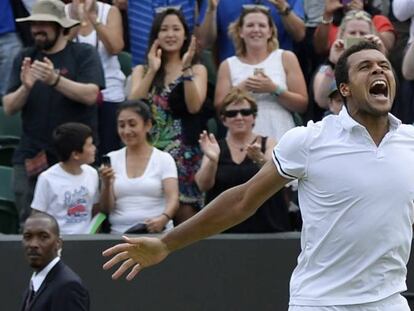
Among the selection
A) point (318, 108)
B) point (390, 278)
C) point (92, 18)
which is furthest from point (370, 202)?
point (92, 18)

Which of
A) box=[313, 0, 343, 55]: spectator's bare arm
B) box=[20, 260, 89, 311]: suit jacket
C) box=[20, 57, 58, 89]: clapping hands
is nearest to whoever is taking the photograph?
box=[20, 260, 89, 311]: suit jacket

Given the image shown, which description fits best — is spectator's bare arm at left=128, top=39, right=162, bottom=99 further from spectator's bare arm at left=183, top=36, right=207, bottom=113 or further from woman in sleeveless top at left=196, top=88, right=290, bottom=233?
woman in sleeveless top at left=196, top=88, right=290, bottom=233

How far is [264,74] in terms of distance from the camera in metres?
9.10

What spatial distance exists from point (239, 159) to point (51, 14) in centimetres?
202

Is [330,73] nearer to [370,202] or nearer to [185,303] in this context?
[185,303]

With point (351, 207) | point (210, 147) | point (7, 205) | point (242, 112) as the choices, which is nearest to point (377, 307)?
point (351, 207)

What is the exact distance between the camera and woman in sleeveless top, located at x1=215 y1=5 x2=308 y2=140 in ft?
29.8

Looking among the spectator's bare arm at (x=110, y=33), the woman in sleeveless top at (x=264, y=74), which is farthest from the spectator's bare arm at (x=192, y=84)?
the spectator's bare arm at (x=110, y=33)

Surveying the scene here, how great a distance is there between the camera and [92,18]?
32.4 ft

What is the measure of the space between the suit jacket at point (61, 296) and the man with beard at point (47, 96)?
222 cm

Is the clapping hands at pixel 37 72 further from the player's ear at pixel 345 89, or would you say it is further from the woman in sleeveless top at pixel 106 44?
the player's ear at pixel 345 89

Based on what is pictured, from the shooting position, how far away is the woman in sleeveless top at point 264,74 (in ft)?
29.8

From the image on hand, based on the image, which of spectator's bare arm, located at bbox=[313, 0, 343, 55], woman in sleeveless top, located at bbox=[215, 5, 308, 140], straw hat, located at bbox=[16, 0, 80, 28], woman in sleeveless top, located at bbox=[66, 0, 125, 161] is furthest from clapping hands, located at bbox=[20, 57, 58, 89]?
spectator's bare arm, located at bbox=[313, 0, 343, 55]

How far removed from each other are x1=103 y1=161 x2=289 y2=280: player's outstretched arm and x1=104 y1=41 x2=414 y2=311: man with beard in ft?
0.06
